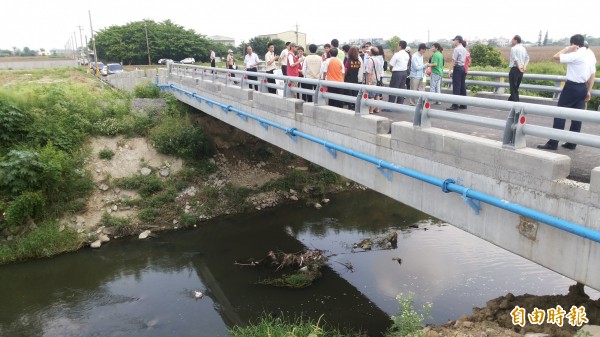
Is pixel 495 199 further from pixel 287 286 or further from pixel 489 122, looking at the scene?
pixel 287 286

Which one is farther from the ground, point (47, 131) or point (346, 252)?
point (47, 131)

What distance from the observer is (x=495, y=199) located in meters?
5.31

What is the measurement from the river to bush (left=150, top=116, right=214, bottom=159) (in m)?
4.32

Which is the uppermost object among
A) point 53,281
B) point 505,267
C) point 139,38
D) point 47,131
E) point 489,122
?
point 139,38

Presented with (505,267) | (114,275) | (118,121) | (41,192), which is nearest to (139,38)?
(118,121)

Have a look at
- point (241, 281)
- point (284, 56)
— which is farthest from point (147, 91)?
point (241, 281)

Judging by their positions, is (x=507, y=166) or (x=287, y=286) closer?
(x=507, y=166)

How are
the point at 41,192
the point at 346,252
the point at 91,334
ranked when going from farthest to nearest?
the point at 41,192, the point at 346,252, the point at 91,334

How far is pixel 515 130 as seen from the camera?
5254 millimetres

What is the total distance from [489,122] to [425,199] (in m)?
1.58

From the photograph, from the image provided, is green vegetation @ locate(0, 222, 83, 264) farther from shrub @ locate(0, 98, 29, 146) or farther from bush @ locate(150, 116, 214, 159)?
bush @ locate(150, 116, 214, 159)

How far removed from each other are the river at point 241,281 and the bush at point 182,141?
170 inches

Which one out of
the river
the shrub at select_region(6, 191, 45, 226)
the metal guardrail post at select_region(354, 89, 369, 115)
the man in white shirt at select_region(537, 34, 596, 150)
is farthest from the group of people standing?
the shrub at select_region(6, 191, 45, 226)

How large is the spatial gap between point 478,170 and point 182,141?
15.6 metres
